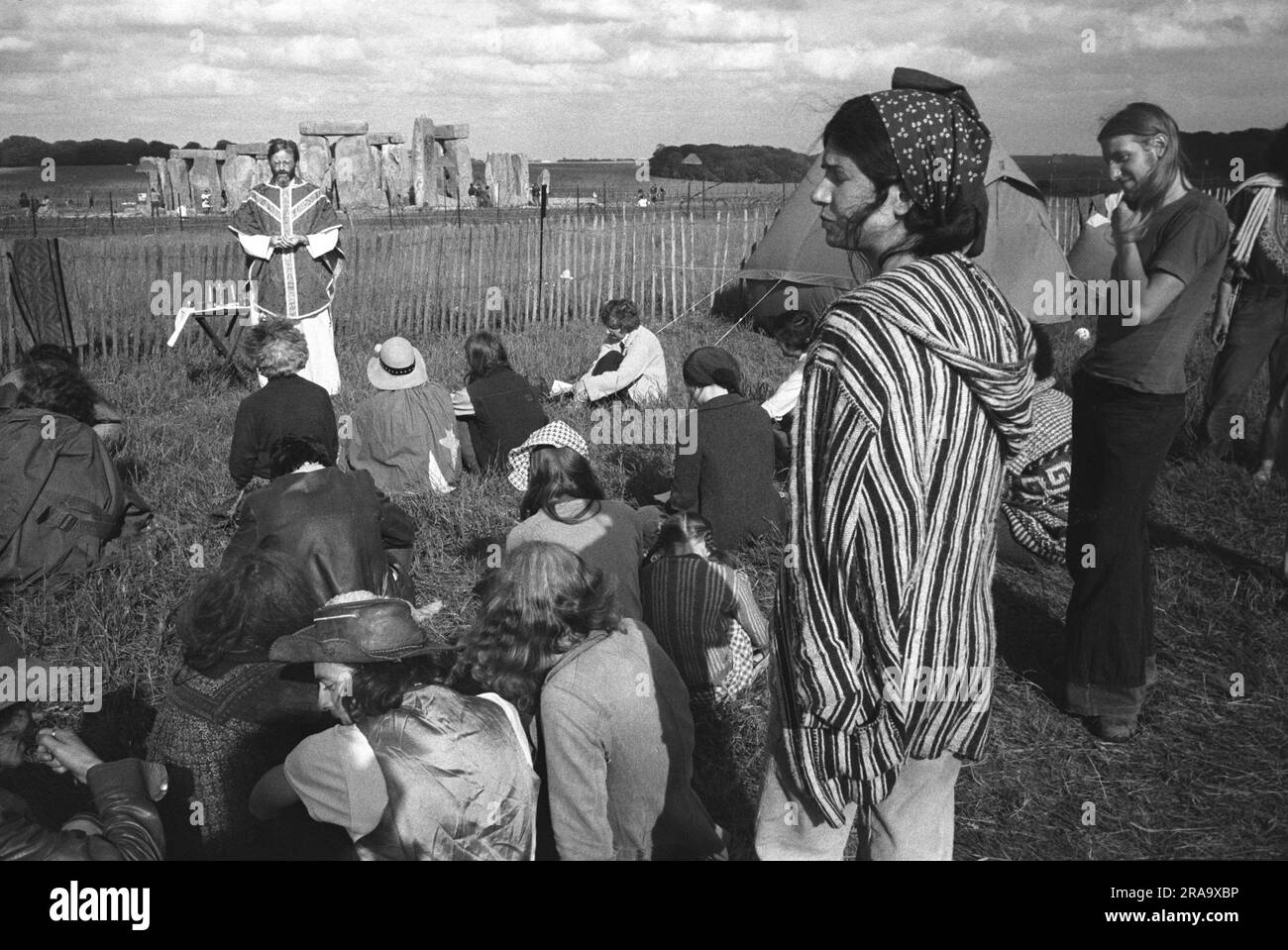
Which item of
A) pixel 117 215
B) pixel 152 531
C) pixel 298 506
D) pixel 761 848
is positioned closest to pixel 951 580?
pixel 761 848

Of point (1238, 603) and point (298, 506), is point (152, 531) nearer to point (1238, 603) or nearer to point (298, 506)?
point (298, 506)

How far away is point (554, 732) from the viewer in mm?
2631

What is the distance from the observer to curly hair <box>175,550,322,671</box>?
2811mm

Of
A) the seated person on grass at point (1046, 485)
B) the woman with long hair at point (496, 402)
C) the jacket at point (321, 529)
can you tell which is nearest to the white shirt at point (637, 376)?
the woman with long hair at point (496, 402)

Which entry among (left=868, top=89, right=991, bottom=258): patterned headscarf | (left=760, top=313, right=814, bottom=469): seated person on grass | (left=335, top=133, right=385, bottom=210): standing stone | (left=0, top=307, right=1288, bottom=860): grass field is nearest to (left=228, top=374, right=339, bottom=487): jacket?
(left=0, top=307, right=1288, bottom=860): grass field

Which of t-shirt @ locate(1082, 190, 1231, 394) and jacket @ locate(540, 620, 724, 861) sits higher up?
t-shirt @ locate(1082, 190, 1231, 394)

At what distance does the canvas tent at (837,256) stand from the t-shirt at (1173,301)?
12.6 ft

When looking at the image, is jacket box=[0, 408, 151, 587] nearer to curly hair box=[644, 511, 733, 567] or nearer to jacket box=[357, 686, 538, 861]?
curly hair box=[644, 511, 733, 567]

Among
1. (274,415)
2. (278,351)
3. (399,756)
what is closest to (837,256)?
(278,351)

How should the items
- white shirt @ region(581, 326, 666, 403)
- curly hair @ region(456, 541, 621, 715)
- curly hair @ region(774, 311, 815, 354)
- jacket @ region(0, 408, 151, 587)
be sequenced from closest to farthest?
curly hair @ region(456, 541, 621, 715), jacket @ region(0, 408, 151, 587), curly hair @ region(774, 311, 815, 354), white shirt @ region(581, 326, 666, 403)

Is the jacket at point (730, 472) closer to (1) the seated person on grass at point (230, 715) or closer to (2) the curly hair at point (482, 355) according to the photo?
(2) the curly hair at point (482, 355)

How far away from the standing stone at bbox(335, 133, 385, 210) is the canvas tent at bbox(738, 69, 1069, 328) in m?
25.4

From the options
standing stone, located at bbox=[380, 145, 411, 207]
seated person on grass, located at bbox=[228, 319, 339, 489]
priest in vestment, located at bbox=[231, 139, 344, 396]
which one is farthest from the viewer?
standing stone, located at bbox=[380, 145, 411, 207]

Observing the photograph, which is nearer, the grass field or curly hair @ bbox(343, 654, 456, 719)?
curly hair @ bbox(343, 654, 456, 719)
